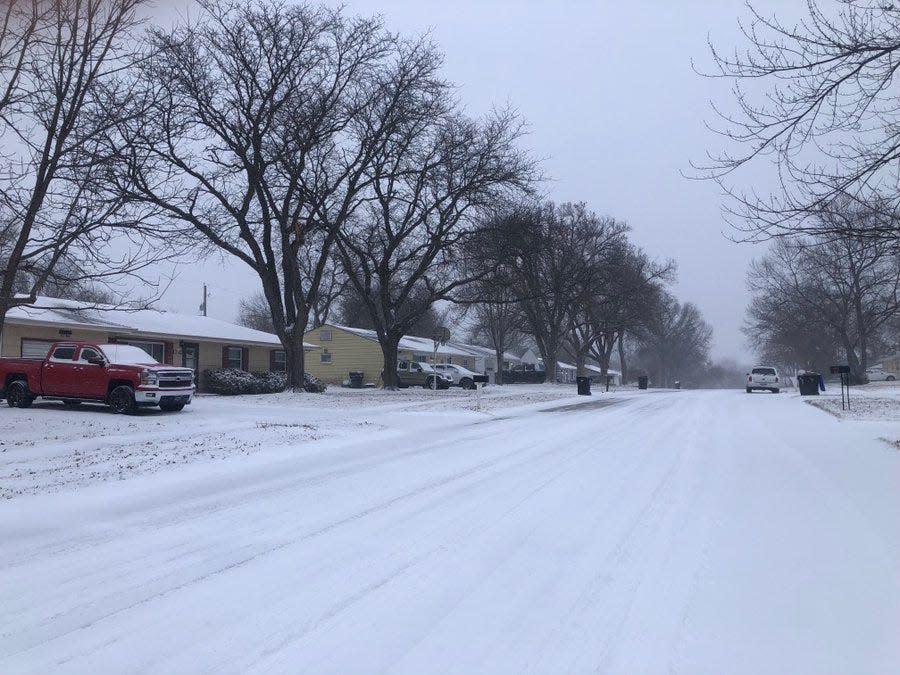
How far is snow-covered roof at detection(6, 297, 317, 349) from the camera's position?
25656mm

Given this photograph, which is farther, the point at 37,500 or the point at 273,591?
the point at 37,500

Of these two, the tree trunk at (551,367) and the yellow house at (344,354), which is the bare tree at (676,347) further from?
the yellow house at (344,354)

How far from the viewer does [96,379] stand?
1956cm

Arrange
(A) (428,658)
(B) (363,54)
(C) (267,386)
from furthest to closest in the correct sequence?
(C) (267,386) → (B) (363,54) → (A) (428,658)

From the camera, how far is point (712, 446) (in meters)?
13.8

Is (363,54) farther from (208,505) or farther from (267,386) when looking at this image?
(208,505)

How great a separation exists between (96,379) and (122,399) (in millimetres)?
1045

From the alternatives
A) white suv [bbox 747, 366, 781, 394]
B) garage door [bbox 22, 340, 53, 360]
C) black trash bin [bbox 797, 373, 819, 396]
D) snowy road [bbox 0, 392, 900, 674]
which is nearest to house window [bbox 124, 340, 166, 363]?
garage door [bbox 22, 340, 53, 360]

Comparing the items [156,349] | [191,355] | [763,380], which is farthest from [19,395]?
[763,380]

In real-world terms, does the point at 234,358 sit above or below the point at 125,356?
above

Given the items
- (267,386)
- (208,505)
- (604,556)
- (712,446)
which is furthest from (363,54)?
(604,556)

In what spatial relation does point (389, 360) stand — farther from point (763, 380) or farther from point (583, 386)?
point (763, 380)

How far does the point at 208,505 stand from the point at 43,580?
2705mm

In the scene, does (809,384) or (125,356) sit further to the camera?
(809,384)
